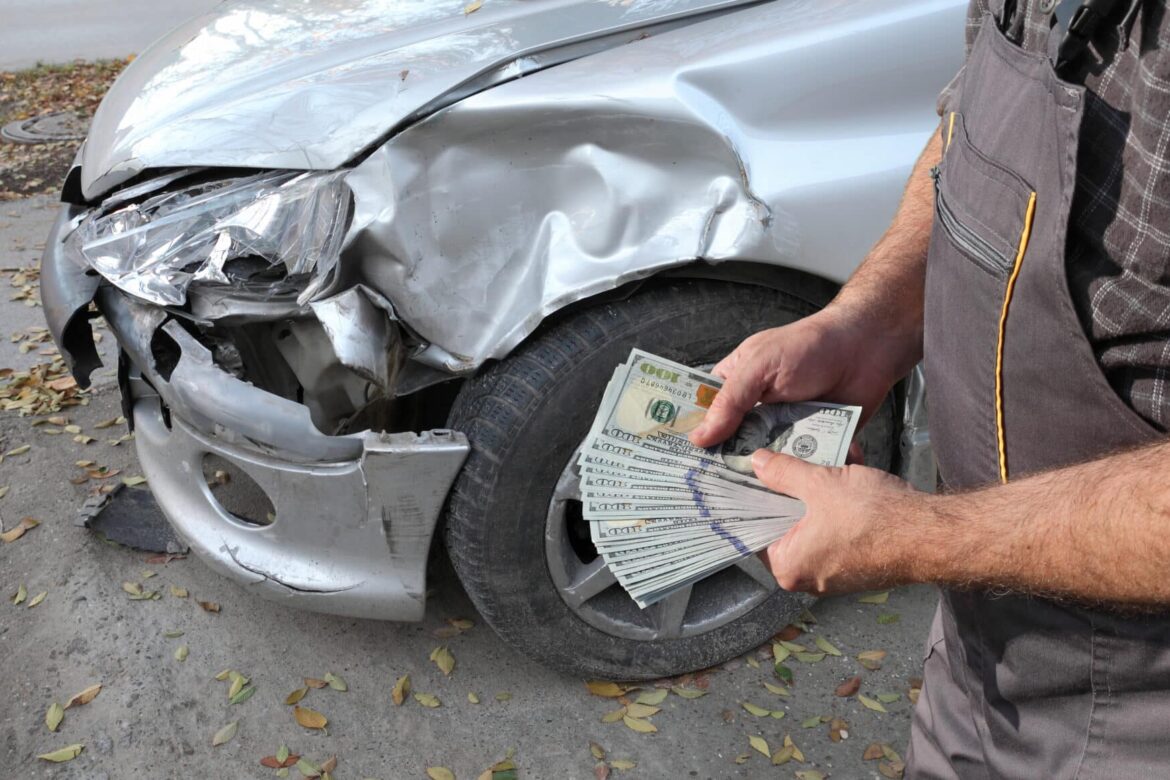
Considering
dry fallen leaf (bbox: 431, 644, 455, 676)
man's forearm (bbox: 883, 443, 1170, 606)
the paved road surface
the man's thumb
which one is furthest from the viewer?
the paved road surface

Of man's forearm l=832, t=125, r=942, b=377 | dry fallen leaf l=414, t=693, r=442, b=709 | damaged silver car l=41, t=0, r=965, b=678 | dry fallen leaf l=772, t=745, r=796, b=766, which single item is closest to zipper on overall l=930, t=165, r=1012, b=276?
man's forearm l=832, t=125, r=942, b=377

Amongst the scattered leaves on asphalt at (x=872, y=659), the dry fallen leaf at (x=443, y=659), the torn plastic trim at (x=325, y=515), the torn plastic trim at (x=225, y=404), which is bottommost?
the dry fallen leaf at (x=443, y=659)

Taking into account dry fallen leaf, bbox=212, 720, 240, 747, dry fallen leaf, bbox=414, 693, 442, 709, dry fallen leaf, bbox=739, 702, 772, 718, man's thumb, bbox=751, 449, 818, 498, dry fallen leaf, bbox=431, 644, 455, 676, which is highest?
man's thumb, bbox=751, 449, 818, 498

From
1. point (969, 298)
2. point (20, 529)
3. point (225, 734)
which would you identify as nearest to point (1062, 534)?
point (969, 298)

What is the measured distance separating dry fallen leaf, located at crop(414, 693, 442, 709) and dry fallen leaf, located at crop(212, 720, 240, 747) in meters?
0.43

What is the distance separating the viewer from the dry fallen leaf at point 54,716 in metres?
2.35

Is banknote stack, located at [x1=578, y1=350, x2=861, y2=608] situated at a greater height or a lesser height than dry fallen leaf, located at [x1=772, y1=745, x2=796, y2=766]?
greater

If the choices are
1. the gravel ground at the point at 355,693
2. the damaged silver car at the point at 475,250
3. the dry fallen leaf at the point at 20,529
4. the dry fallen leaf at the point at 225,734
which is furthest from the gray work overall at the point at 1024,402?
the dry fallen leaf at the point at 20,529

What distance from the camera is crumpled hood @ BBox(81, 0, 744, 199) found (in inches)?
79.0

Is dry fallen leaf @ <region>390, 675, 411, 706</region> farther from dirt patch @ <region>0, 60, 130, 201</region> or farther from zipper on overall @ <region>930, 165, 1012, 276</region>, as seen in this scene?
dirt patch @ <region>0, 60, 130, 201</region>

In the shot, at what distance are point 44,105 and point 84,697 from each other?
21.1 ft

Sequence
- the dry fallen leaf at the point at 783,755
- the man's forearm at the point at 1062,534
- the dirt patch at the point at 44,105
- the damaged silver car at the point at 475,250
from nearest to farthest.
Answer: the man's forearm at the point at 1062,534 → the damaged silver car at the point at 475,250 → the dry fallen leaf at the point at 783,755 → the dirt patch at the point at 44,105

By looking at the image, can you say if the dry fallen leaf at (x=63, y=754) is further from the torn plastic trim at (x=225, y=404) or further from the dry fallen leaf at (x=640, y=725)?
the dry fallen leaf at (x=640, y=725)

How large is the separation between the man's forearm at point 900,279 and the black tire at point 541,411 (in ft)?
1.79
